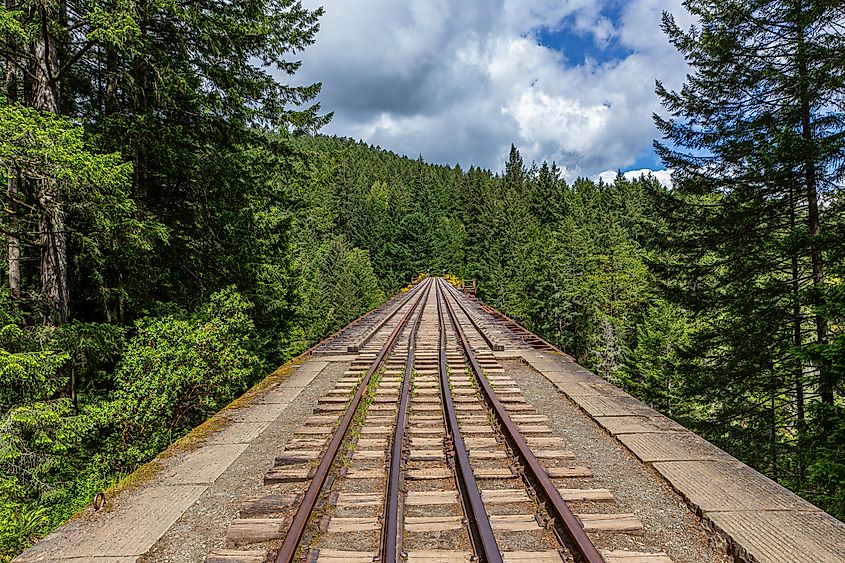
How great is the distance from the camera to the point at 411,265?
7612 centimetres

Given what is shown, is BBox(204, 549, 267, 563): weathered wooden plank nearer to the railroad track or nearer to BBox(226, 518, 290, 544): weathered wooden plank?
the railroad track

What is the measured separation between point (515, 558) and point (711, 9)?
38.6ft

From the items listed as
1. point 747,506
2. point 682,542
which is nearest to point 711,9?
point 747,506

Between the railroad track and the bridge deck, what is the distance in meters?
0.06

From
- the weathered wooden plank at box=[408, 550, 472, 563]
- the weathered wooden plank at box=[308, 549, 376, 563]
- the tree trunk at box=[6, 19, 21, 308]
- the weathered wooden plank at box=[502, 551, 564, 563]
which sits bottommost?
the weathered wooden plank at box=[408, 550, 472, 563]

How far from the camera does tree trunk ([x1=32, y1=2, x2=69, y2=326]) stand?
692 cm

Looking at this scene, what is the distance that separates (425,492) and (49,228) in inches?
295

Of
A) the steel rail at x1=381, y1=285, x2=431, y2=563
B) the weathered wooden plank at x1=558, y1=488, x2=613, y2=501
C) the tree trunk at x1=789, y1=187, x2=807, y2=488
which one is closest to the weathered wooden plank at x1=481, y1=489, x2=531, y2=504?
the weathered wooden plank at x1=558, y1=488, x2=613, y2=501

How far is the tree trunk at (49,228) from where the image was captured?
6922 millimetres

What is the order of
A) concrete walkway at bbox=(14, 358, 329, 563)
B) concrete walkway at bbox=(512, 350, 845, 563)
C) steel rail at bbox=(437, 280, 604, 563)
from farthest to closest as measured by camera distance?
1. concrete walkway at bbox=(14, 358, 329, 563)
2. concrete walkway at bbox=(512, 350, 845, 563)
3. steel rail at bbox=(437, 280, 604, 563)

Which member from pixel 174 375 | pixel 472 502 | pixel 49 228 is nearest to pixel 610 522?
pixel 472 502

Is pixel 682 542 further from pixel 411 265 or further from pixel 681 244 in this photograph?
pixel 411 265

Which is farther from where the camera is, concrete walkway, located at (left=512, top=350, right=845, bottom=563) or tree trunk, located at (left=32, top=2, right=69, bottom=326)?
tree trunk, located at (left=32, top=2, right=69, bottom=326)

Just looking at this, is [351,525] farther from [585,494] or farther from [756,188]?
[756,188]
